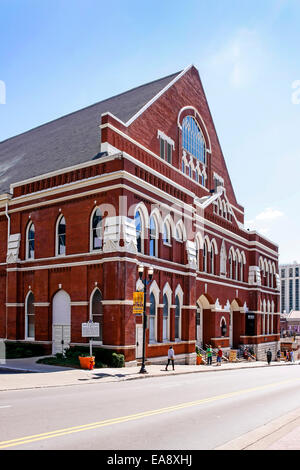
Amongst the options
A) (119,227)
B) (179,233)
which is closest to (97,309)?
(119,227)

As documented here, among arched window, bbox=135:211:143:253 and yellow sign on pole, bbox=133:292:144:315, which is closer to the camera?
yellow sign on pole, bbox=133:292:144:315

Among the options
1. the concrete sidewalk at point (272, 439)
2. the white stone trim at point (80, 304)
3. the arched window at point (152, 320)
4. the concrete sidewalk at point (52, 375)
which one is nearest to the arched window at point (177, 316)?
the arched window at point (152, 320)

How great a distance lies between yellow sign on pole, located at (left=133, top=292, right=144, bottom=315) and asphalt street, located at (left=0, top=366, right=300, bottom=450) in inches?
272

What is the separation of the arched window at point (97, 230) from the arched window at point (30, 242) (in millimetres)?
5553

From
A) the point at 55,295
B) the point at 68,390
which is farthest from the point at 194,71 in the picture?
the point at 68,390

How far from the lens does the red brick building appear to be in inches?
1036

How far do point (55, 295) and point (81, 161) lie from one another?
8436mm

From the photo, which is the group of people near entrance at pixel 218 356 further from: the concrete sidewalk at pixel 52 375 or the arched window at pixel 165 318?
the arched window at pixel 165 318

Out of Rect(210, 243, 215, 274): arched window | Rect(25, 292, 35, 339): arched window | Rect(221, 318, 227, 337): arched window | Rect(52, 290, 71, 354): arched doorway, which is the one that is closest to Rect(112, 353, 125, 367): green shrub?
Rect(52, 290, 71, 354): arched doorway

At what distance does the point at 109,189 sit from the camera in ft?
87.0

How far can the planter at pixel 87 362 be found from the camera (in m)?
22.9

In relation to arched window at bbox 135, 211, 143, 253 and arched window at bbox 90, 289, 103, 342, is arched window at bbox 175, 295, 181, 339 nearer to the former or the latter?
arched window at bbox 135, 211, 143, 253

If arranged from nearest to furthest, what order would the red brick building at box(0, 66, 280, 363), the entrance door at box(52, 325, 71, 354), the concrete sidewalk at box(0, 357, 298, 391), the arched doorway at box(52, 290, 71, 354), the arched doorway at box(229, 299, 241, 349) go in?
the concrete sidewalk at box(0, 357, 298, 391) < the red brick building at box(0, 66, 280, 363) < the entrance door at box(52, 325, 71, 354) < the arched doorway at box(52, 290, 71, 354) < the arched doorway at box(229, 299, 241, 349)

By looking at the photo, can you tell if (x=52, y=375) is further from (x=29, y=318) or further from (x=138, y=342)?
(x=29, y=318)
